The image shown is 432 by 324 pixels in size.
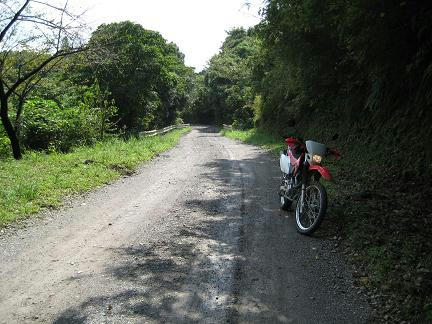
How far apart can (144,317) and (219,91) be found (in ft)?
149

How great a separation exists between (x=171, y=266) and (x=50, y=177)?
6.08 meters

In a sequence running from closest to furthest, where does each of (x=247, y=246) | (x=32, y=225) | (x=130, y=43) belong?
(x=247, y=246) → (x=32, y=225) → (x=130, y=43)

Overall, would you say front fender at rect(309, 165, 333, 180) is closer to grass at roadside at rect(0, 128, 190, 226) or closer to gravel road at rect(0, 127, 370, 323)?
gravel road at rect(0, 127, 370, 323)

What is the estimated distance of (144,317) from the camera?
3.87m

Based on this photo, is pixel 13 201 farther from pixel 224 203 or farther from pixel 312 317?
pixel 312 317

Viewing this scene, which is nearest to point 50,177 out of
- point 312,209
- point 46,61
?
point 46,61

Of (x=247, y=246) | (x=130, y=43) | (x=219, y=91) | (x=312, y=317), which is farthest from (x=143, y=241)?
(x=219, y=91)

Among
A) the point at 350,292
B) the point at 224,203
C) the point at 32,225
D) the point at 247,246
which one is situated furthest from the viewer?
the point at 224,203

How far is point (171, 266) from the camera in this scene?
5.05 m

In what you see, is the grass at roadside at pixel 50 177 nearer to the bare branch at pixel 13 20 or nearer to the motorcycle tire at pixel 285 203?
the bare branch at pixel 13 20

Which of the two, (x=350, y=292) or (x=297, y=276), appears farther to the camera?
(x=297, y=276)

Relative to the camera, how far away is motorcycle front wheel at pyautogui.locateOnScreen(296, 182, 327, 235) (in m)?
5.95

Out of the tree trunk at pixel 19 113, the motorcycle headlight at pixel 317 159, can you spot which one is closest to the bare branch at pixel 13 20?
the tree trunk at pixel 19 113

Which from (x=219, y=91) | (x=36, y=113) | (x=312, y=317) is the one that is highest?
(x=219, y=91)
